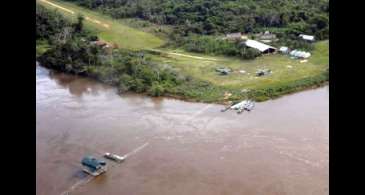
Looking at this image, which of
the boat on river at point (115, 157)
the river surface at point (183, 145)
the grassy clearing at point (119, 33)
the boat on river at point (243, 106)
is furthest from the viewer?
the grassy clearing at point (119, 33)

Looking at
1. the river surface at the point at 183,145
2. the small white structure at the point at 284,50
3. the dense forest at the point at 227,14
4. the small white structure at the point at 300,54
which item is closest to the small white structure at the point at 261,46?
the small white structure at the point at 284,50

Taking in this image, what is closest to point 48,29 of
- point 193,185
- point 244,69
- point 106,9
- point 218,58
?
point 106,9

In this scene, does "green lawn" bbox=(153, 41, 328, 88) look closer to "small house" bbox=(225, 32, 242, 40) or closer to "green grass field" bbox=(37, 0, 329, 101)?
"green grass field" bbox=(37, 0, 329, 101)

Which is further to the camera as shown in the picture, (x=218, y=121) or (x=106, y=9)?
(x=106, y=9)

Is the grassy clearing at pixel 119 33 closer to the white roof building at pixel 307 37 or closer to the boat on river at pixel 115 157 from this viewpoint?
the white roof building at pixel 307 37

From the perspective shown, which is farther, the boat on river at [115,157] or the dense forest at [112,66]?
the dense forest at [112,66]

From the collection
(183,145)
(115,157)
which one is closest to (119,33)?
(183,145)

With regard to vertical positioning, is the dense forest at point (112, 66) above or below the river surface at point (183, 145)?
above
